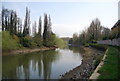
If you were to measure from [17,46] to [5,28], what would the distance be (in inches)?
410

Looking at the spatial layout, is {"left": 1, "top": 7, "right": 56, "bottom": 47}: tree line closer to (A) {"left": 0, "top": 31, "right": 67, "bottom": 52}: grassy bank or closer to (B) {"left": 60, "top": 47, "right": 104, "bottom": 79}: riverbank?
(A) {"left": 0, "top": 31, "right": 67, "bottom": 52}: grassy bank

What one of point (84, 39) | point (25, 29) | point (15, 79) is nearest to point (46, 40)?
point (25, 29)

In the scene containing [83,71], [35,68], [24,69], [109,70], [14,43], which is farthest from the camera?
[14,43]

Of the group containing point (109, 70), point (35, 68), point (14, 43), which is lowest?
point (35, 68)

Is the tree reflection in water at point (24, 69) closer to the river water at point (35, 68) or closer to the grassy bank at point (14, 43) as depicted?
the river water at point (35, 68)

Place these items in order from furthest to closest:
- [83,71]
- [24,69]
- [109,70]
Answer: [24,69] < [83,71] < [109,70]

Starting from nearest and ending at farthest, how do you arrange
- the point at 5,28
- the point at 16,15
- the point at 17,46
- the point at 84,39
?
the point at 17,46
the point at 5,28
the point at 16,15
the point at 84,39

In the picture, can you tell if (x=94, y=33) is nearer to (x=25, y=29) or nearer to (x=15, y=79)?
(x=25, y=29)

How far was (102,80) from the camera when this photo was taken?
24.5 ft

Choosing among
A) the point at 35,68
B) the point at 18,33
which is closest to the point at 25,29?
the point at 18,33

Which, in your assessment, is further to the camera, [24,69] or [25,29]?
[25,29]

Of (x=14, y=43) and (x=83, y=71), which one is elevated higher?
(x=14, y=43)

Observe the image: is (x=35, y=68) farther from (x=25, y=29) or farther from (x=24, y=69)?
(x=25, y=29)

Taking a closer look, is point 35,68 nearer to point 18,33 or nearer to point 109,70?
point 109,70
